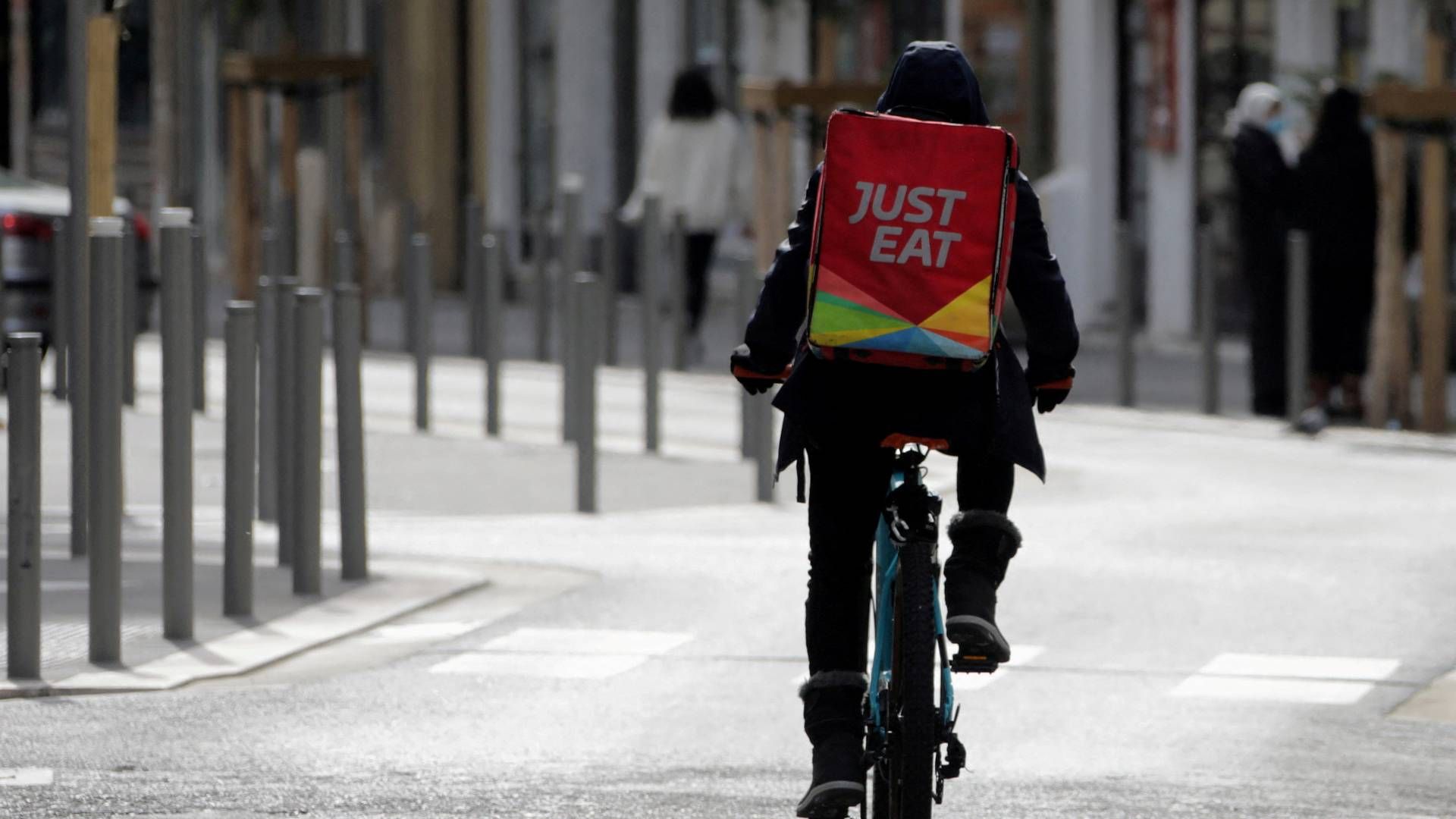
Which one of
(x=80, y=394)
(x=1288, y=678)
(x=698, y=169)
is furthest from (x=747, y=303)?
(x=698, y=169)

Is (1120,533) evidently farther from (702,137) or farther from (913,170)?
(702,137)

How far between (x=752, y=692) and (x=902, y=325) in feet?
8.90

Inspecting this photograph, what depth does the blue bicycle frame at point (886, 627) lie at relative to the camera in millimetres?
5953

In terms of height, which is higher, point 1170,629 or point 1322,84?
point 1322,84

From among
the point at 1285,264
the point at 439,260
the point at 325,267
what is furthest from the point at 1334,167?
the point at 439,260

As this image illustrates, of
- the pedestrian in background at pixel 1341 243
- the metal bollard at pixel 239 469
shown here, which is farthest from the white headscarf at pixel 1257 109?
the metal bollard at pixel 239 469

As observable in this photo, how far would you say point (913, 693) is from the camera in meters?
5.78

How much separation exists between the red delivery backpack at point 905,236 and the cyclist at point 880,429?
0.11 metres

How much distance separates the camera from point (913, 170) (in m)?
5.91

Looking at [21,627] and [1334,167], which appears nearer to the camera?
[21,627]

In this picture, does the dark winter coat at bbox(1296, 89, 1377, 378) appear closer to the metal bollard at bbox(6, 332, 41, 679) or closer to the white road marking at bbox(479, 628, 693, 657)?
the white road marking at bbox(479, 628, 693, 657)

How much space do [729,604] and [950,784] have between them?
9.11ft

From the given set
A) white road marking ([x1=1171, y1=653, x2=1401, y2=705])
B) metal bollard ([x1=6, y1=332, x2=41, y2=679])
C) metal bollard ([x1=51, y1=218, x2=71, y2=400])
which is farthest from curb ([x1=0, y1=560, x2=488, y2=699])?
metal bollard ([x1=51, y1=218, x2=71, y2=400])

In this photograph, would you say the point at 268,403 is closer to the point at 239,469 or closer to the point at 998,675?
the point at 239,469
